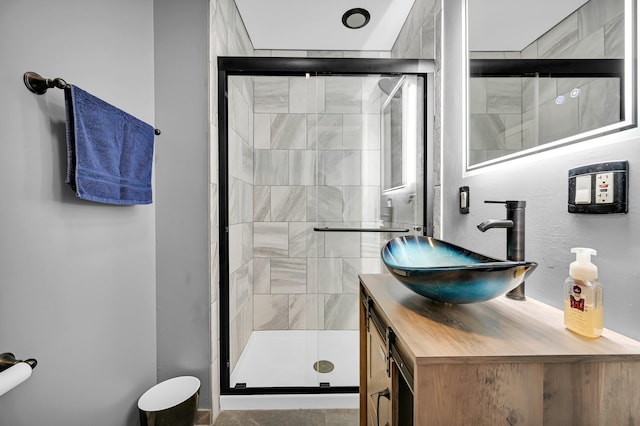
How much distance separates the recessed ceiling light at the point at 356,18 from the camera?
6.34 ft

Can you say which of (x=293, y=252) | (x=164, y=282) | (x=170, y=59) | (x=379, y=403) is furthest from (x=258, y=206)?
(x=379, y=403)

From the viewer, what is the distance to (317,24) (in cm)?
208

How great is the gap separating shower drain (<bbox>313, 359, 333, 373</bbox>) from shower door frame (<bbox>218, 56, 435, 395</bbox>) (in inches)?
4.4

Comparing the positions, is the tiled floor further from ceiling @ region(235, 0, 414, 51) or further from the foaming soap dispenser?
ceiling @ region(235, 0, 414, 51)

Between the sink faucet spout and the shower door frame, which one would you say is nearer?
the sink faucet spout

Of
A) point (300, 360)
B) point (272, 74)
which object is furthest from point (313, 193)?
point (300, 360)

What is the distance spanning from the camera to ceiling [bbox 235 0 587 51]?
3.02 feet

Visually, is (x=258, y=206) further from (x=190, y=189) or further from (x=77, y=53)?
(x=77, y=53)

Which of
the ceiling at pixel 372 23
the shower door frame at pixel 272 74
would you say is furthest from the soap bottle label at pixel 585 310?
the shower door frame at pixel 272 74

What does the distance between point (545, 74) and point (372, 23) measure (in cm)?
154

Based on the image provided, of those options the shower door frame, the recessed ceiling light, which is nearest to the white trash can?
the shower door frame

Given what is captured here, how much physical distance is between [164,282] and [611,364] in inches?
67.3

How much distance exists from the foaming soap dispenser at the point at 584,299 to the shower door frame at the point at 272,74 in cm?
103

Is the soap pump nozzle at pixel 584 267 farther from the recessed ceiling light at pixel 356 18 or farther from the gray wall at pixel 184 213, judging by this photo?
the recessed ceiling light at pixel 356 18
